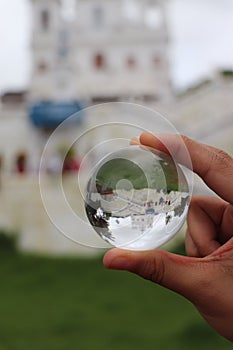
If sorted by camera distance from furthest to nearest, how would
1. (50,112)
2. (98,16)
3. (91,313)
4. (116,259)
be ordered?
(98,16) → (50,112) → (91,313) → (116,259)

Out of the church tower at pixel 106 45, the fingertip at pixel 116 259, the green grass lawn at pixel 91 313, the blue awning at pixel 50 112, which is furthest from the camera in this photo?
the church tower at pixel 106 45

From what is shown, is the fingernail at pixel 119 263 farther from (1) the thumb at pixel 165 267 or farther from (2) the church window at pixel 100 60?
(2) the church window at pixel 100 60

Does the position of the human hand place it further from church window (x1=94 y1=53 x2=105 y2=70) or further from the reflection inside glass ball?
church window (x1=94 y1=53 x2=105 y2=70)

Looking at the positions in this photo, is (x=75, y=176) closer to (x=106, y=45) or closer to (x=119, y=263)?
(x=119, y=263)

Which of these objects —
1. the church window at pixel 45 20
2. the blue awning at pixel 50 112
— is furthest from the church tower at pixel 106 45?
the blue awning at pixel 50 112

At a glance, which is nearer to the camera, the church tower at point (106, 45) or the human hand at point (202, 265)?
the human hand at point (202, 265)

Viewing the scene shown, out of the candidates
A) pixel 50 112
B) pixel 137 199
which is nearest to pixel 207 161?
pixel 137 199
